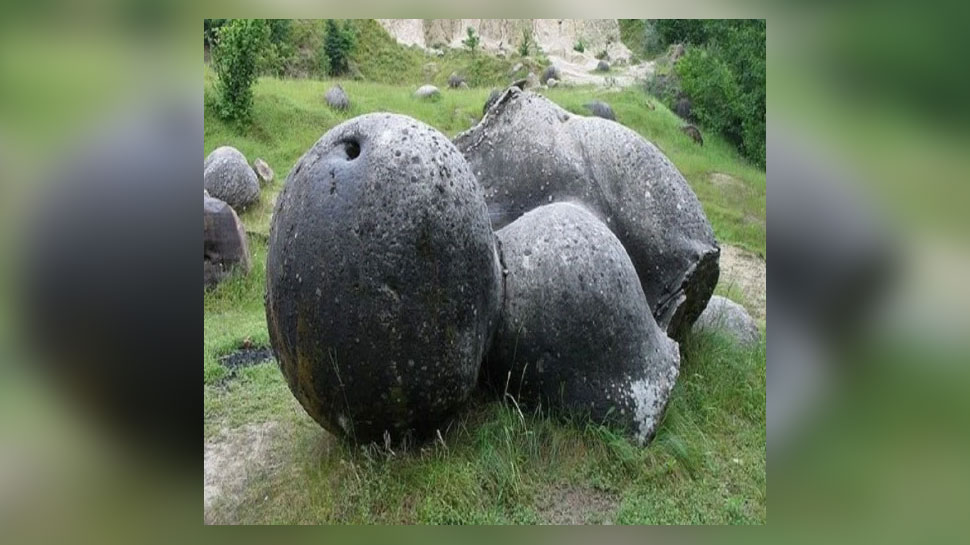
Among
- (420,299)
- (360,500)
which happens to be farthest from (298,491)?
(420,299)

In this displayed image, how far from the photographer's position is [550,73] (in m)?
8.38

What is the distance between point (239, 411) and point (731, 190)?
456 cm

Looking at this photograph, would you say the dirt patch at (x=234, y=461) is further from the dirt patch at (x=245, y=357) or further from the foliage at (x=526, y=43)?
the foliage at (x=526, y=43)

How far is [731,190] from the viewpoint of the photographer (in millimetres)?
6562

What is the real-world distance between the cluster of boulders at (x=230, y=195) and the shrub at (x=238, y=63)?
69cm

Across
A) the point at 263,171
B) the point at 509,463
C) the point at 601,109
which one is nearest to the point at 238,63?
the point at 263,171

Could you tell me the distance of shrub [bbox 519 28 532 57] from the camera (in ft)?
20.4

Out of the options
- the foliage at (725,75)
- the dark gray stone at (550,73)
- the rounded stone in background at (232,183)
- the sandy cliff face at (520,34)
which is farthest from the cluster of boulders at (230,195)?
the foliage at (725,75)

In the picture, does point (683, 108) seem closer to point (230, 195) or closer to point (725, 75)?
point (725, 75)

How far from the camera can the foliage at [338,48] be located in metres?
6.94

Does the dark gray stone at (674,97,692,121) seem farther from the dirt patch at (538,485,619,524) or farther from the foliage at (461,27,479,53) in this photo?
the dirt patch at (538,485,619,524)

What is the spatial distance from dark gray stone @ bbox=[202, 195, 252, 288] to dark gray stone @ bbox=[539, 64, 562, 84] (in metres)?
3.67
